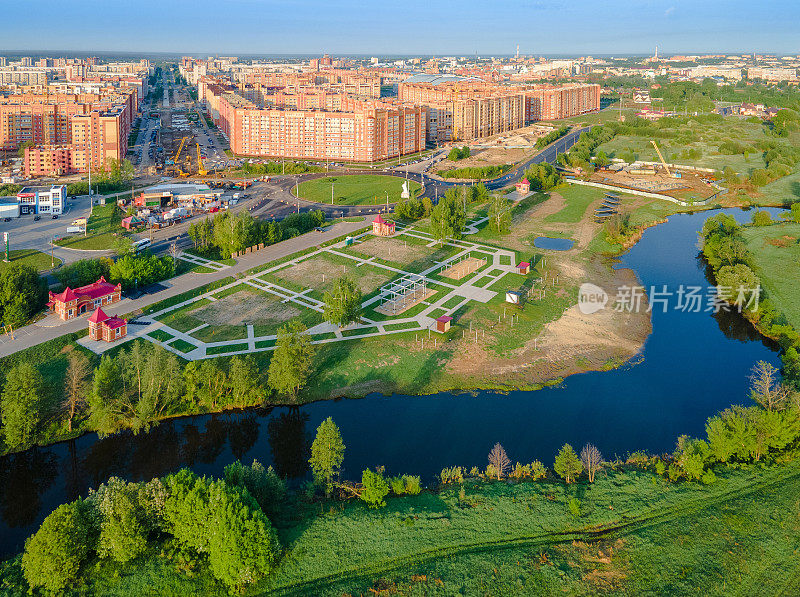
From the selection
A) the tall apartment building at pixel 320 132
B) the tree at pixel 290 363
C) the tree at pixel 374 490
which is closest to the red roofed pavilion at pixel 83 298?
the tree at pixel 290 363

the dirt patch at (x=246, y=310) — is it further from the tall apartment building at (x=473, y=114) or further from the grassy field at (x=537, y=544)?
the tall apartment building at (x=473, y=114)

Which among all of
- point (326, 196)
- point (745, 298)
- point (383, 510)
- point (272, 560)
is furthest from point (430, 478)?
point (326, 196)

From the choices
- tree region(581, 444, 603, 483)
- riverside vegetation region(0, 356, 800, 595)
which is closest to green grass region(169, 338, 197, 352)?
riverside vegetation region(0, 356, 800, 595)

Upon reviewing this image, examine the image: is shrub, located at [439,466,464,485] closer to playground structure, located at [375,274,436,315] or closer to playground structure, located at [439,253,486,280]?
playground structure, located at [375,274,436,315]

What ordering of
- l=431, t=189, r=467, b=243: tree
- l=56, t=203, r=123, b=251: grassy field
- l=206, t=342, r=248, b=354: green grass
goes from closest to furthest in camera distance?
l=206, t=342, r=248, b=354: green grass → l=56, t=203, r=123, b=251: grassy field → l=431, t=189, r=467, b=243: tree

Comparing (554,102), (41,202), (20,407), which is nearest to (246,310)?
(20,407)

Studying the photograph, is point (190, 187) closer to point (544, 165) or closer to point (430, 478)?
point (544, 165)

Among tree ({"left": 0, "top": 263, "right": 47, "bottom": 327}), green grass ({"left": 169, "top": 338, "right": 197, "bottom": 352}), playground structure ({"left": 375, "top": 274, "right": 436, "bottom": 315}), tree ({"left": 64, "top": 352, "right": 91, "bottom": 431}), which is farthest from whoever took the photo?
playground structure ({"left": 375, "top": 274, "right": 436, "bottom": 315})
